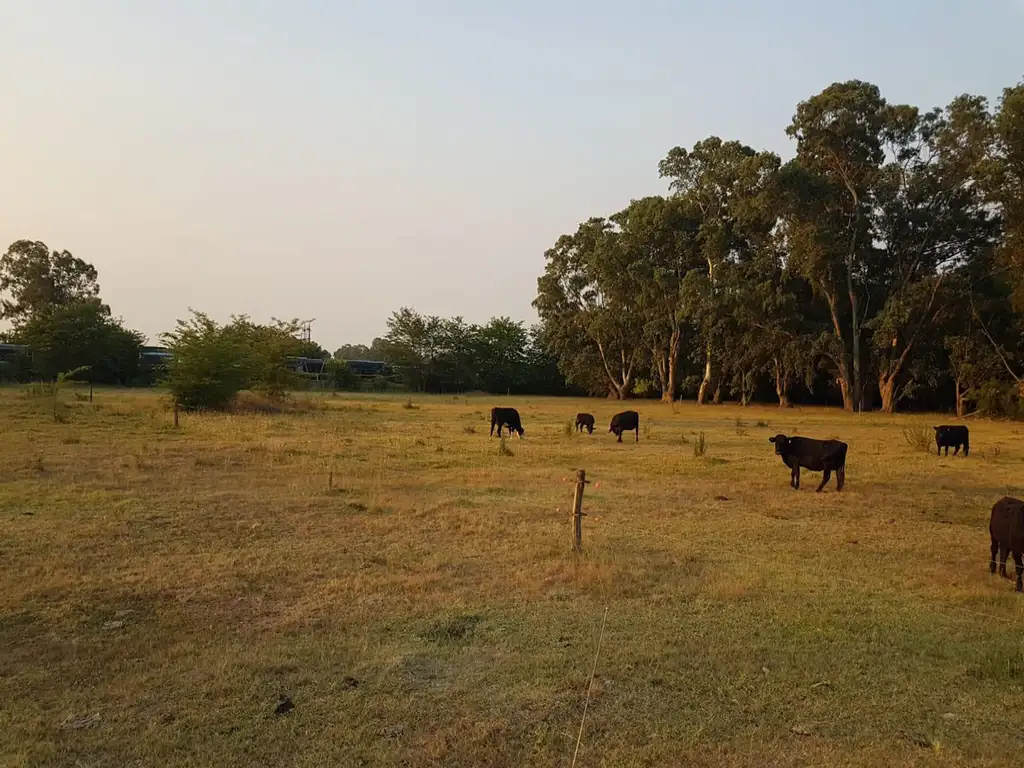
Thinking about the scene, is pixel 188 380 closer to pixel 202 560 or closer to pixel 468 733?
pixel 202 560

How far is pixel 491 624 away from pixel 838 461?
8.77 meters

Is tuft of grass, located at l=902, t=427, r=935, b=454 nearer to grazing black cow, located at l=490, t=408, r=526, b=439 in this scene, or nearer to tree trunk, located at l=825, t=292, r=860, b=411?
grazing black cow, located at l=490, t=408, r=526, b=439

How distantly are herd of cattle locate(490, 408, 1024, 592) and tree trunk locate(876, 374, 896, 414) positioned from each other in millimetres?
18479

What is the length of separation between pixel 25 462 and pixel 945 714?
1417cm

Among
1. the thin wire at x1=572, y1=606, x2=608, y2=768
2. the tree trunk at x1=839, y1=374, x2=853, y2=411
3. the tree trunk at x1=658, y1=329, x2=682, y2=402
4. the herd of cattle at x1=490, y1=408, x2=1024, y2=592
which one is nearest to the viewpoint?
the thin wire at x1=572, y1=606, x2=608, y2=768

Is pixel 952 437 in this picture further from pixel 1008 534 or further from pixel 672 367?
pixel 672 367

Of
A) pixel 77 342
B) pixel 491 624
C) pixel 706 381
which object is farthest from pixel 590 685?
pixel 77 342

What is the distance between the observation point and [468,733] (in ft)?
13.1

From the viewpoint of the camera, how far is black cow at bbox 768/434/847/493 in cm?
1234

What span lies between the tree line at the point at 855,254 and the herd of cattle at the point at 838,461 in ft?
54.7

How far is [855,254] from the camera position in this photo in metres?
38.0

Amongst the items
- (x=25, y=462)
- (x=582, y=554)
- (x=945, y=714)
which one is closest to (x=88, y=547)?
(x=582, y=554)

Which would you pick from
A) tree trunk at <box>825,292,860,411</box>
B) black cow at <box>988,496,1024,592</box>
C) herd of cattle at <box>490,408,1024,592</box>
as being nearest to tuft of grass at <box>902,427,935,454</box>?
herd of cattle at <box>490,408,1024,592</box>

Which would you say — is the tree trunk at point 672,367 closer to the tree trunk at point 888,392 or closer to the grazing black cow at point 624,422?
the tree trunk at point 888,392
